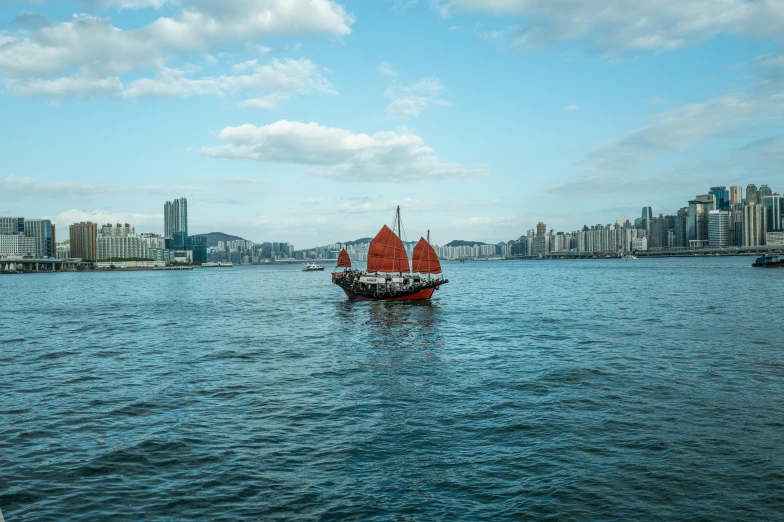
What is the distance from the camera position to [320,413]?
21984 mm

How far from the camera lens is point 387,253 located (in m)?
79.4

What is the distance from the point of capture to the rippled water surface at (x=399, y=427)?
14.1 meters

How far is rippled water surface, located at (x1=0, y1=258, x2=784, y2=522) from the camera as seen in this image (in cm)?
1411

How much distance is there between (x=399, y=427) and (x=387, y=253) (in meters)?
59.6

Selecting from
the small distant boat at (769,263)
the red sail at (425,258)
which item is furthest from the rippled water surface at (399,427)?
the small distant boat at (769,263)

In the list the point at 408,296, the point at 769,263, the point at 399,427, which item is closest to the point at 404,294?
the point at 408,296

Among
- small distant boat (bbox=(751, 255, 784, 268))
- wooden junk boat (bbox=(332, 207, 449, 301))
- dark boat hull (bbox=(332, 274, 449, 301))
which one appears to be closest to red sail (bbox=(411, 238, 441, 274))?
wooden junk boat (bbox=(332, 207, 449, 301))

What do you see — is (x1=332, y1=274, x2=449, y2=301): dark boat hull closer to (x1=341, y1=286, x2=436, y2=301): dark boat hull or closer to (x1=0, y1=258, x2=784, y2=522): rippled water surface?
(x1=341, y1=286, x2=436, y2=301): dark boat hull

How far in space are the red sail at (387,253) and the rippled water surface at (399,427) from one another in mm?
36072

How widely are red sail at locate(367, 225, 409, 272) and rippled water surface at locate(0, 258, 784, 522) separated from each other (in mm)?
36072

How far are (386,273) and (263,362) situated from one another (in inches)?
1943

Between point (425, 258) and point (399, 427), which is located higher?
point (425, 258)

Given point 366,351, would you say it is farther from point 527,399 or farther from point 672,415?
point 672,415

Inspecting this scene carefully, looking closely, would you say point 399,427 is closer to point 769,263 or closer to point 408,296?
point 408,296
